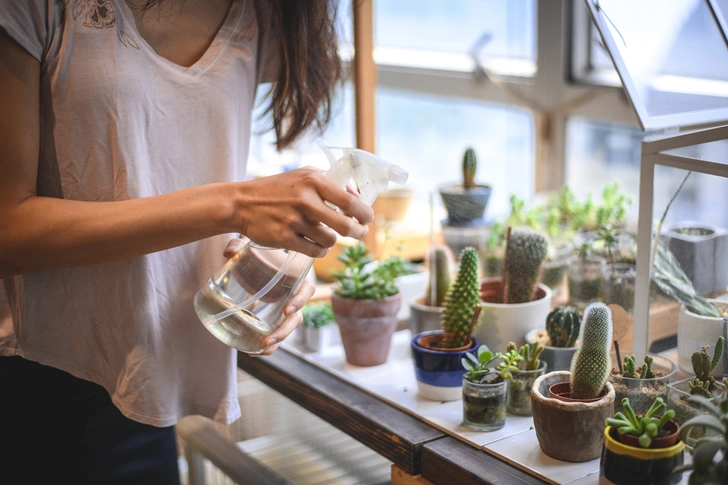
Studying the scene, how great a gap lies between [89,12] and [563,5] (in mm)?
2196

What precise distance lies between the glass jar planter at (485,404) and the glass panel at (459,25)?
2030 mm

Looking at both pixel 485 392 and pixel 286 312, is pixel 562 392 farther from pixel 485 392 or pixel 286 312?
pixel 286 312

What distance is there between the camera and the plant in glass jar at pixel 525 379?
1.02 metres

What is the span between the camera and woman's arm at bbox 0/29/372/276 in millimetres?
774

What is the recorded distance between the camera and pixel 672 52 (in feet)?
3.69

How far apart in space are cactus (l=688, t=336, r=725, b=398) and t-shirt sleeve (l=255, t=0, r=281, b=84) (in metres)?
0.70

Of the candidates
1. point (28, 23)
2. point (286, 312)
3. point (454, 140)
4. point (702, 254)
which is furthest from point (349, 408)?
point (454, 140)

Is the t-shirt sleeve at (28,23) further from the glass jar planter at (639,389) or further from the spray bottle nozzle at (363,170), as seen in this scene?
the glass jar planter at (639,389)

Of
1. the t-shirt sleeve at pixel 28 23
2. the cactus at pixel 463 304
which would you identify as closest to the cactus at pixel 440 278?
the cactus at pixel 463 304

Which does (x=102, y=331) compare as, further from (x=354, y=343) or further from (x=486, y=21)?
(x=486, y=21)

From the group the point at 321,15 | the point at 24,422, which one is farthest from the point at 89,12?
the point at 24,422

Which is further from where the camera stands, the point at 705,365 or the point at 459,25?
the point at 459,25

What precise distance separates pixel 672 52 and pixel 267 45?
24.0 inches

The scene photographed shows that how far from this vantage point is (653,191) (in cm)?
101
